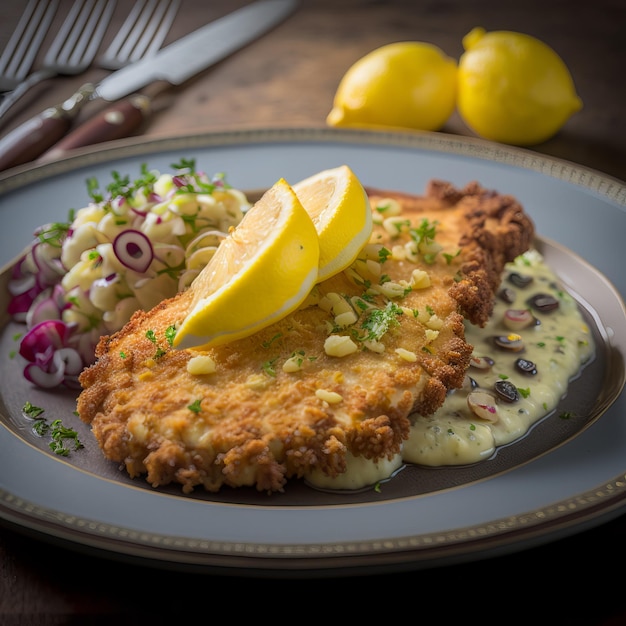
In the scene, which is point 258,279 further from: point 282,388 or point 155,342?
point 155,342

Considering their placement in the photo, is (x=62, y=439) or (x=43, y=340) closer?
(x=62, y=439)

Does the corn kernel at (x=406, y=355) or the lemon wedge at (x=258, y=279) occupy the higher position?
the lemon wedge at (x=258, y=279)

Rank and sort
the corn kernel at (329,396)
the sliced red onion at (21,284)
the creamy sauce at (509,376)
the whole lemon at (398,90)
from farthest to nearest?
the whole lemon at (398,90)
the sliced red onion at (21,284)
the creamy sauce at (509,376)
the corn kernel at (329,396)

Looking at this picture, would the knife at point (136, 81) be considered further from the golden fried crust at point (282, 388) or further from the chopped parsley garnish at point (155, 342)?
the chopped parsley garnish at point (155, 342)

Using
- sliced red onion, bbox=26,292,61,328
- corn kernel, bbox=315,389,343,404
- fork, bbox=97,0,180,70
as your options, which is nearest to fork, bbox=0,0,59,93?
fork, bbox=97,0,180,70

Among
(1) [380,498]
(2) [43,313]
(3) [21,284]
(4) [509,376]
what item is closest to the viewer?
(1) [380,498]

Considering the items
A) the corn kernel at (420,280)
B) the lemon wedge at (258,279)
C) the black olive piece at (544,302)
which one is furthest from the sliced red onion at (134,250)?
the black olive piece at (544,302)

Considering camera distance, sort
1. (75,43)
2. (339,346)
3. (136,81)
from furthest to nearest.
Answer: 1. (75,43)
2. (136,81)
3. (339,346)

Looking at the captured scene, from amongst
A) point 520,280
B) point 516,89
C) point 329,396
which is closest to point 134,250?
point 329,396
